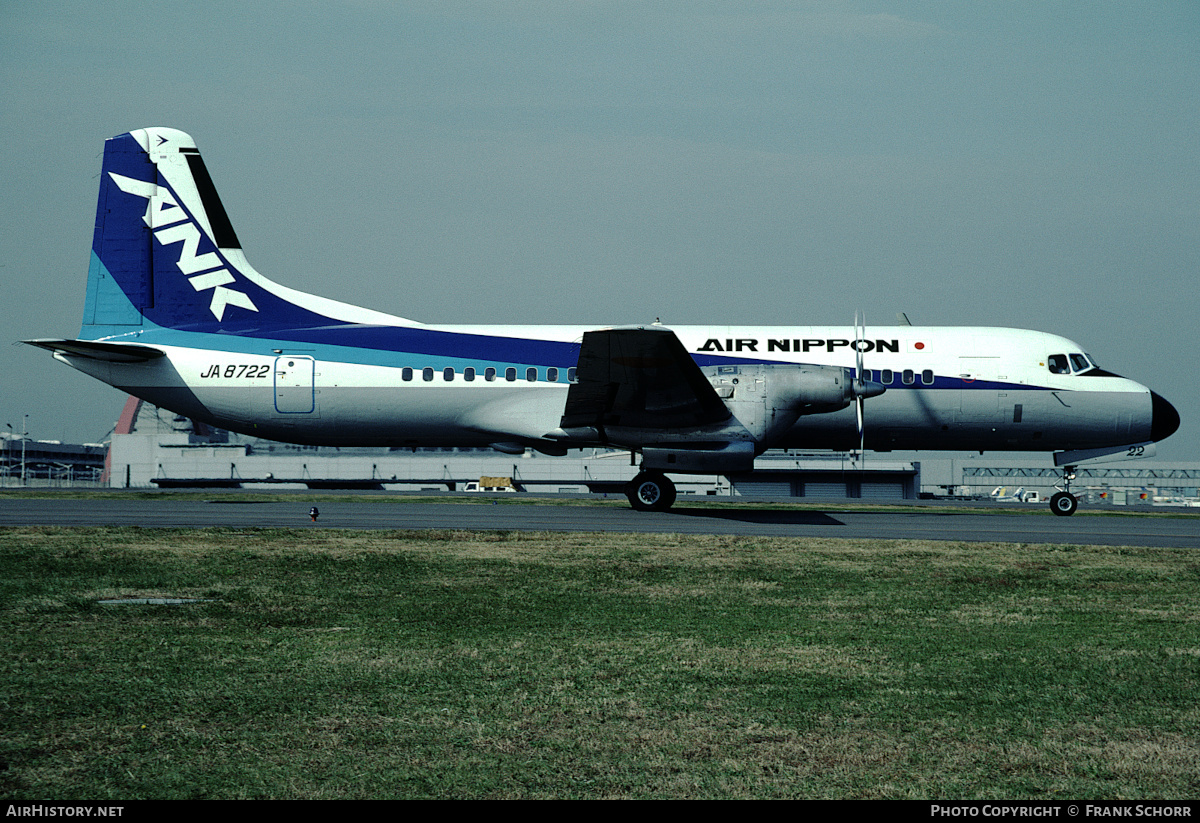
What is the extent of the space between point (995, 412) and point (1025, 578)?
13656mm

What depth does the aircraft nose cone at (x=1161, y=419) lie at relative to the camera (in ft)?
88.5

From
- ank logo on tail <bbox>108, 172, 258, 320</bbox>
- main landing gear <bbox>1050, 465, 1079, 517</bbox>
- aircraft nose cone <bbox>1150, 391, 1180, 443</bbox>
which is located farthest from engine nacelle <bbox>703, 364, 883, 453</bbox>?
ank logo on tail <bbox>108, 172, 258, 320</bbox>

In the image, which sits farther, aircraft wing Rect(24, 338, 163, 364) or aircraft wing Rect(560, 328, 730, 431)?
aircraft wing Rect(24, 338, 163, 364)

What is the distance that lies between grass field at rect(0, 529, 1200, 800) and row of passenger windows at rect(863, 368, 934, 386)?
487 inches

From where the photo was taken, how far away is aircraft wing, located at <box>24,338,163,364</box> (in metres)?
24.1

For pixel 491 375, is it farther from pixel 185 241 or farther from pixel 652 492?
pixel 185 241

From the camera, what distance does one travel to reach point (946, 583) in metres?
13.4

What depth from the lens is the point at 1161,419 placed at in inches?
1064

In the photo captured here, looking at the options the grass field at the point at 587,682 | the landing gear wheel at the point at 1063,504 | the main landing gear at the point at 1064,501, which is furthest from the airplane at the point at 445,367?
the grass field at the point at 587,682

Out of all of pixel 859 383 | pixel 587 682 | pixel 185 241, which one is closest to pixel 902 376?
pixel 859 383

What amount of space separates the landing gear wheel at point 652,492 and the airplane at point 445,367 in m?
0.04

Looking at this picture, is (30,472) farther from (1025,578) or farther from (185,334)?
(1025,578)

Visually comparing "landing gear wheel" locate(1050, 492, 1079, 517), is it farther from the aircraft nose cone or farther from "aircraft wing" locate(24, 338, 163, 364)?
"aircraft wing" locate(24, 338, 163, 364)
